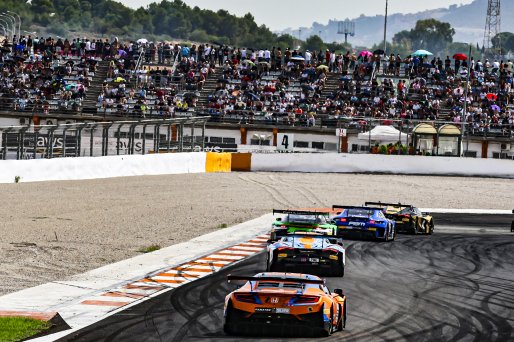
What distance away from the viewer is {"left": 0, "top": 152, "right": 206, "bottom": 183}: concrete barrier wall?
38.7 metres

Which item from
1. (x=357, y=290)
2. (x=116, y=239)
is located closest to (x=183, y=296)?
(x=357, y=290)

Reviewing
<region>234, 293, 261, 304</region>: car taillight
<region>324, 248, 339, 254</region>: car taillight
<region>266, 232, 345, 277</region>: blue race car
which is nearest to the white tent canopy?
<region>266, 232, 345, 277</region>: blue race car

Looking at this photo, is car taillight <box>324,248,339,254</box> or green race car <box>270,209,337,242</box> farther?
green race car <box>270,209,337,242</box>

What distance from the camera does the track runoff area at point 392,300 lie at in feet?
45.6

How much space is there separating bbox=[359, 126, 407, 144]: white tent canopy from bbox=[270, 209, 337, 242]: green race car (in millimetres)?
30496

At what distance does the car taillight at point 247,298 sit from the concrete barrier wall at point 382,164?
39.0m

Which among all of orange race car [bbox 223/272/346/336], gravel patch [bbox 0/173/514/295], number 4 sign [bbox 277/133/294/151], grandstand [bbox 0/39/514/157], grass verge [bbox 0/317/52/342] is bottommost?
gravel patch [bbox 0/173/514/295]

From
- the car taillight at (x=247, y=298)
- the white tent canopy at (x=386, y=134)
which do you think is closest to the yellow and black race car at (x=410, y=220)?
the car taillight at (x=247, y=298)

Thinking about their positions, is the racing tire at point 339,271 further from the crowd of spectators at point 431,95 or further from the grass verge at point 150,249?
the crowd of spectators at point 431,95

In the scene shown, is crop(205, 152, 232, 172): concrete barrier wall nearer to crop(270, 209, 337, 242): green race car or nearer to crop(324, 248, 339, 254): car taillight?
crop(270, 209, 337, 242): green race car

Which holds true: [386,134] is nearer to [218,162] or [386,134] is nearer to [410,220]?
[218,162]

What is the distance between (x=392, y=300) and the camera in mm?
17406

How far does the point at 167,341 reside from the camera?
1312cm

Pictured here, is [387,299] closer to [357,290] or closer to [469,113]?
[357,290]
